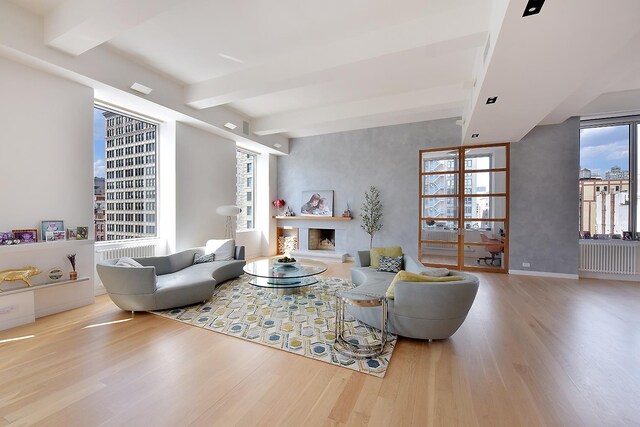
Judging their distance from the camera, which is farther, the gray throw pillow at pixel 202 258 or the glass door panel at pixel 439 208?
the glass door panel at pixel 439 208

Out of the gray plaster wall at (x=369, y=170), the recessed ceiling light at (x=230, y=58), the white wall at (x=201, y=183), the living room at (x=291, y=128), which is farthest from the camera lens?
the gray plaster wall at (x=369, y=170)

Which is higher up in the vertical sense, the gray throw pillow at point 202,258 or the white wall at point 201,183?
the white wall at point 201,183

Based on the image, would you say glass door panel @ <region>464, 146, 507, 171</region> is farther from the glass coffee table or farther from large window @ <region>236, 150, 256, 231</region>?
large window @ <region>236, 150, 256, 231</region>

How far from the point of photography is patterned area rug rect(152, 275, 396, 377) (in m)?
2.66

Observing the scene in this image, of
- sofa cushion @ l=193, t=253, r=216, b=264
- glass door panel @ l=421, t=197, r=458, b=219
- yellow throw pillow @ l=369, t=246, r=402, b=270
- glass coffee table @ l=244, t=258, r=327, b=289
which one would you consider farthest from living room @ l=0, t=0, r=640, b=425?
glass coffee table @ l=244, t=258, r=327, b=289

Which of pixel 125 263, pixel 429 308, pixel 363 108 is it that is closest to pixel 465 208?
pixel 363 108

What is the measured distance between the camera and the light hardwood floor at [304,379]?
73.7 inches

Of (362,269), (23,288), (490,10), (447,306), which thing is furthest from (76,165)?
(490,10)

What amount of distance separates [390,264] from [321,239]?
4.09 metres

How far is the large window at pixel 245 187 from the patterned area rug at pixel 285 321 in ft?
11.5

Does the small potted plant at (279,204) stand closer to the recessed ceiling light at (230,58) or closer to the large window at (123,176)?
the large window at (123,176)

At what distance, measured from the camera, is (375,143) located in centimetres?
729

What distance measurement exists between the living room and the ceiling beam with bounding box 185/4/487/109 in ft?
0.08

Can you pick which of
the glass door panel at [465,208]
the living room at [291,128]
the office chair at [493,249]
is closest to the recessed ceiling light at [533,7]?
the living room at [291,128]
